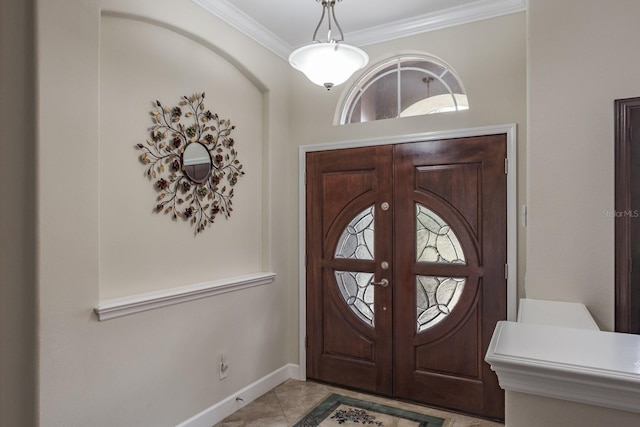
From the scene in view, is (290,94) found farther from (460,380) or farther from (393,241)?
(460,380)

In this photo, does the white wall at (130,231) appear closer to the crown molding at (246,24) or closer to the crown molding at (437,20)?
the crown molding at (246,24)

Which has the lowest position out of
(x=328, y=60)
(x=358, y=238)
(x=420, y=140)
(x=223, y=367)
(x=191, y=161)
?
(x=223, y=367)

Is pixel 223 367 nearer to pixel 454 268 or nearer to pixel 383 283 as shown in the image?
pixel 383 283

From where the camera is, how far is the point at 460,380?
2.75m

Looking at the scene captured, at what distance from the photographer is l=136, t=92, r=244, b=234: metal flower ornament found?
230 cm

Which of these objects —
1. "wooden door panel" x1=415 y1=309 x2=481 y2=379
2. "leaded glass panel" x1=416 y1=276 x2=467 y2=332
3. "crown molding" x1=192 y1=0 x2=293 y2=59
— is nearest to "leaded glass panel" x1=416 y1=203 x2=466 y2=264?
"leaded glass panel" x1=416 y1=276 x2=467 y2=332

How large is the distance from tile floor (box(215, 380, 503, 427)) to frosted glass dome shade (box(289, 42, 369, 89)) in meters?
2.22

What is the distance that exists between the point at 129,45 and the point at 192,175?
0.80 meters

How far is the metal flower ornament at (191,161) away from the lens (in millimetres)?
2301

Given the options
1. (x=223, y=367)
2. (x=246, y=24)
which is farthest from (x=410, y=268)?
(x=246, y=24)
